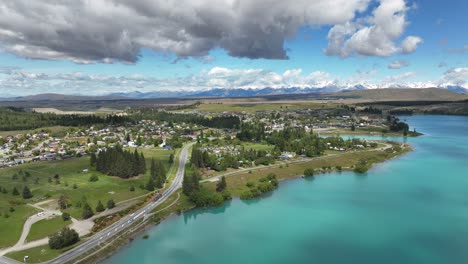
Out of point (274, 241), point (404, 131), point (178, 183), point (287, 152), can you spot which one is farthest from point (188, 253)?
point (404, 131)

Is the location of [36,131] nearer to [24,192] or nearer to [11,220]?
[24,192]

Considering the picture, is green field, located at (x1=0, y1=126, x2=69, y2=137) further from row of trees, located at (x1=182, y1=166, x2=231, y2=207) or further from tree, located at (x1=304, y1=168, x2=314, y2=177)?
tree, located at (x1=304, y1=168, x2=314, y2=177)

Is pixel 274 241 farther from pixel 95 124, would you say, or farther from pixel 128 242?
pixel 95 124

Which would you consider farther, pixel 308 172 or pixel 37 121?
pixel 37 121

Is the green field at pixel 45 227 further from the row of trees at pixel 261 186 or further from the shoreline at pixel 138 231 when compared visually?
the row of trees at pixel 261 186

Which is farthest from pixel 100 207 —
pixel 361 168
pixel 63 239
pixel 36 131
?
pixel 36 131

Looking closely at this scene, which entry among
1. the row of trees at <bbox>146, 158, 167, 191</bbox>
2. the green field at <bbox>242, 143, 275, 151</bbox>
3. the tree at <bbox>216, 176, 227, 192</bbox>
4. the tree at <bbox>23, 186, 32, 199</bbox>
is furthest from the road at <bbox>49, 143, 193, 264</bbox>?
the green field at <bbox>242, 143, 275, 151</bbox>
